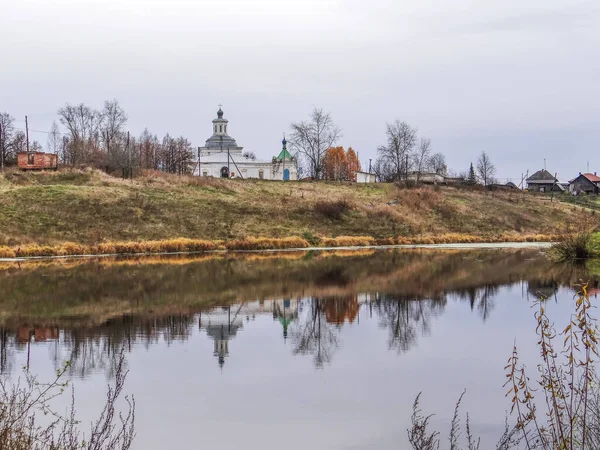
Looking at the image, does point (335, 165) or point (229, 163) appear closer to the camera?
point (229, 163)

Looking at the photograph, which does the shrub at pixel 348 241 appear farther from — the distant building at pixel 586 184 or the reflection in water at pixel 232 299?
the distant building at pixel 586 184

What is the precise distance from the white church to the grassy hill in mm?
16763

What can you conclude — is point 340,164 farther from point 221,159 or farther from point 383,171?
point 221,159

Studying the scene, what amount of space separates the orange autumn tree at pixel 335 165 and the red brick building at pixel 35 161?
194 feet

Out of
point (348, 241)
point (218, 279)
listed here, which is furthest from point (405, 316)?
point (348, 241)

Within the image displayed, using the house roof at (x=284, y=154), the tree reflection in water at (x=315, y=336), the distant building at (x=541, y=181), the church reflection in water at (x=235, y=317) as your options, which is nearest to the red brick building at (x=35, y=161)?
the house roof at (x=284, y=154)

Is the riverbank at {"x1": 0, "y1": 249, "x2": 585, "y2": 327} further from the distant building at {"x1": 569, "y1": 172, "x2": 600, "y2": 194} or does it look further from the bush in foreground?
the distant building at {"x1": 569, "y1": 172, "x2": 600, "y2": 194}

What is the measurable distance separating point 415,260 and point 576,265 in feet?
28.3

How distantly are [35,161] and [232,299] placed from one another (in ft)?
152

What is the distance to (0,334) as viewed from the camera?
18.6 m

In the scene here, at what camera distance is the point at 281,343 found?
18203 millimetres

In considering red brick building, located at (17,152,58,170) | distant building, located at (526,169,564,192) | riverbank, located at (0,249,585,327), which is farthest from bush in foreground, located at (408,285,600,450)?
distant building, located at (526,169,564,192)

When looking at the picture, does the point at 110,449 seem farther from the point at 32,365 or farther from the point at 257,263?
the point at 257,263

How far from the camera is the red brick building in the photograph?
2576 inches
